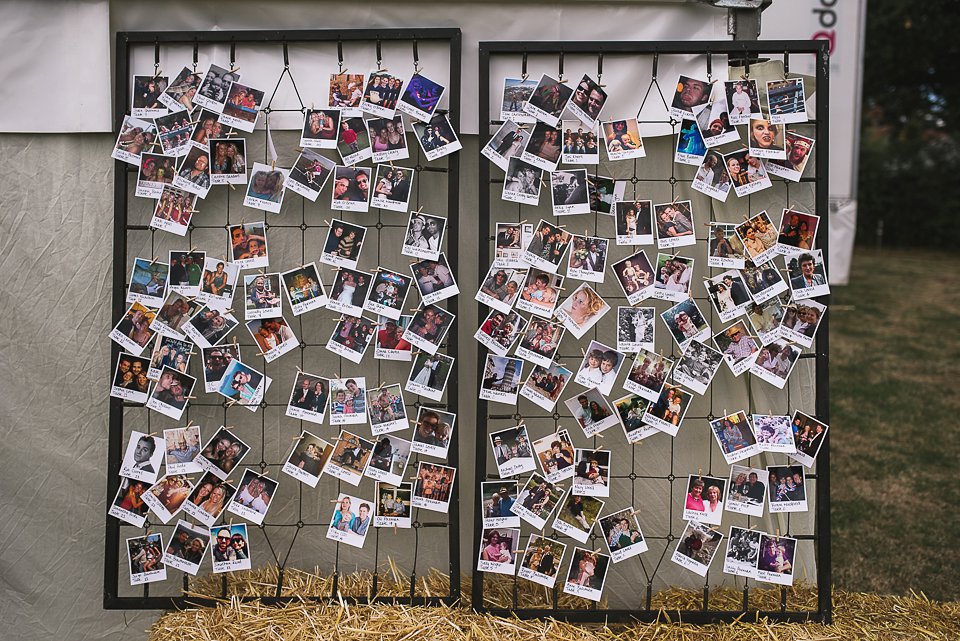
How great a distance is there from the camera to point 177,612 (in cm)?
221

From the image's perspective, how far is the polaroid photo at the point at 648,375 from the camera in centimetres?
222

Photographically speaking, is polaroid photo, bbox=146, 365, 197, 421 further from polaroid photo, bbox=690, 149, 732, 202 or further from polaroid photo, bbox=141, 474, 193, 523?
polaroid photo, bbox=690, 149, 732, 202

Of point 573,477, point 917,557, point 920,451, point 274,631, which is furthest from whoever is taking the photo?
point 920,451

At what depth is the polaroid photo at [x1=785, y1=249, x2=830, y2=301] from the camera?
2193 mm

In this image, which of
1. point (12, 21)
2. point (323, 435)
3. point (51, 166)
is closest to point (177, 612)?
point (323, 435)

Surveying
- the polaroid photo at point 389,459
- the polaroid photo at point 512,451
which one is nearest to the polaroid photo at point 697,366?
the polaroid photo at point 512,451

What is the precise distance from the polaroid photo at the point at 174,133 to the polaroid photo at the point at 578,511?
1.44m

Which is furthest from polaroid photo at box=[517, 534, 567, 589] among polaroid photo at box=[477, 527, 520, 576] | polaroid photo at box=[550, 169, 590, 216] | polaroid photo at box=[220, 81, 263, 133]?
polaroid photo at box=[220, 81, 263, 133]

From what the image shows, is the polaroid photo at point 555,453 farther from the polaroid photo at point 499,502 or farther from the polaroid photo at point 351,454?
the polaroid photo at point 351,454

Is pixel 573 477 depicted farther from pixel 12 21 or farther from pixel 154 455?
pixel 12 21

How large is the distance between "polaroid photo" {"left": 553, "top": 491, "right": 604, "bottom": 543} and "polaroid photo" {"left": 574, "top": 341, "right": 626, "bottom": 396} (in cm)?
31

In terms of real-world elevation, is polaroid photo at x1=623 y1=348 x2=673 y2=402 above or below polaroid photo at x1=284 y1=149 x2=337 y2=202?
below

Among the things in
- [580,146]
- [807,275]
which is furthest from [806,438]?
[580,146]

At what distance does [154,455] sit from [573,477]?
118 centimetres
